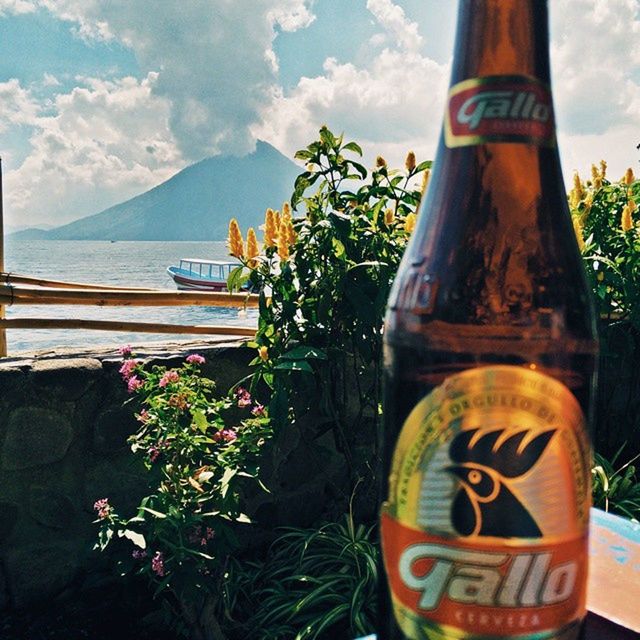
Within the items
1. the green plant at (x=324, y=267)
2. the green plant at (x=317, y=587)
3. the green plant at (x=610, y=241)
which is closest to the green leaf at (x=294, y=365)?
the green plant at (x=324, y=267)

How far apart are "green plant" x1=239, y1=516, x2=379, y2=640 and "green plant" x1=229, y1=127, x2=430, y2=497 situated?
22.4 inches

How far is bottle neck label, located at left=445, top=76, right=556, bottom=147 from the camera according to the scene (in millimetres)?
801

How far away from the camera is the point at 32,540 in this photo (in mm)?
2490

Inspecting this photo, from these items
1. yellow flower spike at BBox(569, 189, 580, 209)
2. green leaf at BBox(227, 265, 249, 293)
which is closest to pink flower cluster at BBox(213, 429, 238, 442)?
green leaf at BBox(227, 265, 249, 293)

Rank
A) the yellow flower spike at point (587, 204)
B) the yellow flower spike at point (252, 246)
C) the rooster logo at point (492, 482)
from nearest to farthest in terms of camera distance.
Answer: the rooster logo at point (492, 482), the yellow flower spike at point (252, 246), the yellow flower spike at point (587, 204)

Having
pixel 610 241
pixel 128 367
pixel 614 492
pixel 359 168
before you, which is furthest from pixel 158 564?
pixel 610 241

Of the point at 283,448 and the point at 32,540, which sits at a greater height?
the point at 283,448

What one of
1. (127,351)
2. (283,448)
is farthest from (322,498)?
(127,351)

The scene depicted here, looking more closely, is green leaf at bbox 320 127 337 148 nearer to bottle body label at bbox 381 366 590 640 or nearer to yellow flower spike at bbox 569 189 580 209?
yellow flower spike at bbox 569 189 580 209

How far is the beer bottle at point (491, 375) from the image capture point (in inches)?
28.1

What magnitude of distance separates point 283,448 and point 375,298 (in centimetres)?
96

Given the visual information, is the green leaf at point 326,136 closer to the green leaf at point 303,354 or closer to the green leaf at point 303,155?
the green leaf at point 303,155

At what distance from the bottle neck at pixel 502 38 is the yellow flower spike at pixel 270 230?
4.47 feet

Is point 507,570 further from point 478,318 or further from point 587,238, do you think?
point 587,238
